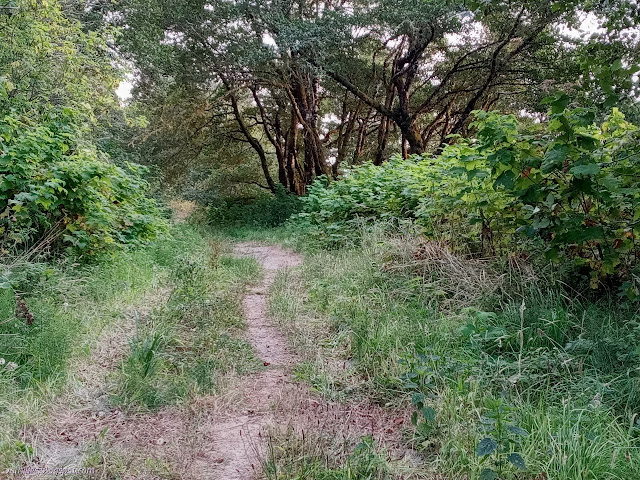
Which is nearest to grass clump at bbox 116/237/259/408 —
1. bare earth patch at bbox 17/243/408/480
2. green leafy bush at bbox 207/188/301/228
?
bare earth patch at bbox 17/243/408/480

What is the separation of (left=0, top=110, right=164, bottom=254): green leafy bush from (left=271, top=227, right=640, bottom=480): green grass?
2.75m

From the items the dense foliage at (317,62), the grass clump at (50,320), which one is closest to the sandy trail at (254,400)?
the grass clump at (50,320)

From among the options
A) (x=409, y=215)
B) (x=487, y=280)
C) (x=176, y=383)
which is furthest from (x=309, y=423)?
(x=409, y=215)

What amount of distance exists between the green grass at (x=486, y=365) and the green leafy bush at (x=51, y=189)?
2751mm

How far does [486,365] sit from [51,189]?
472 cm

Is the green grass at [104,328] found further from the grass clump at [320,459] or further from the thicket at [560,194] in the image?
the thicket at [560,194]

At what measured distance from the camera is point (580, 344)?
281 centimetres

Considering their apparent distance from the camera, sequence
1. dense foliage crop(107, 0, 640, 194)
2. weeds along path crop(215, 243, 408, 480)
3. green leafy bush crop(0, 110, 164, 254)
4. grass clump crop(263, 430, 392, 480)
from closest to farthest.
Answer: grass clump crop(263, 430, 392, 480)
weeds along path crop(215, 243, 408, 480)
green leafy bush crop(0, 110, 164, 254)
dense foliage crop(107, 0, 640, 194)

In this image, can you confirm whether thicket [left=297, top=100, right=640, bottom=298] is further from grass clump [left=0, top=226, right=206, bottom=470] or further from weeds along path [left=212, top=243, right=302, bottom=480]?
grass clump [left=0, top=226, right=206, bottom=470]

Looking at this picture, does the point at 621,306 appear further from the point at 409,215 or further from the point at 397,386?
the point at 409,215

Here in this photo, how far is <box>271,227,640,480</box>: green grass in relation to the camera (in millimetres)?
2002

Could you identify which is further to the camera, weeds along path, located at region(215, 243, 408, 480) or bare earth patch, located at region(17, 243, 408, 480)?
weeds along path, located at region(215, 243, 408, 480)

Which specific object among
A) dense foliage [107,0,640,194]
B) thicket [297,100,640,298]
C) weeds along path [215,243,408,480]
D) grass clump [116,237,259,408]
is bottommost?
weeds along path [215,243,408,480]

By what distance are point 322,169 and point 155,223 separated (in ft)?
29.3
